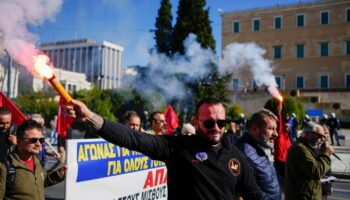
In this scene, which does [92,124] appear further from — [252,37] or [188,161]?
[252,37]

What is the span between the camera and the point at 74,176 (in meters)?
4.27

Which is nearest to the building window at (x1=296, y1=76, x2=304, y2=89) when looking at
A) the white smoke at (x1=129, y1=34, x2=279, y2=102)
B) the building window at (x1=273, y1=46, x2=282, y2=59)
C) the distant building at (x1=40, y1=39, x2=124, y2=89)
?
the building window at (x1=273, y1=46, x2=282, y2=59)

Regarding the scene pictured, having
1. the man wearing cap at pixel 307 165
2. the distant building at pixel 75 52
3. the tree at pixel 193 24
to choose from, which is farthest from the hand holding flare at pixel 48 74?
the tree at pixel 193 24

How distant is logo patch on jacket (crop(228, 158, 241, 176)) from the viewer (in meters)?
3.03

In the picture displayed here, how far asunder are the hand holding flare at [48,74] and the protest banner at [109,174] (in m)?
1.20

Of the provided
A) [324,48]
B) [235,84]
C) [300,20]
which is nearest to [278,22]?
[300,20]

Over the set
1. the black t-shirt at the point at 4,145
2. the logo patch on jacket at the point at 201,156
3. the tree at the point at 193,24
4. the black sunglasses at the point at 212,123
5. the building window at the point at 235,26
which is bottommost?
the black t-shirt at the point at 4,145

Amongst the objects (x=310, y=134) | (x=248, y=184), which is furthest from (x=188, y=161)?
(x=310, y=134)

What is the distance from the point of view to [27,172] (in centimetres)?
387

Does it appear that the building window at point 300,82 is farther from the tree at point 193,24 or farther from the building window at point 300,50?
the tree at point 193,24

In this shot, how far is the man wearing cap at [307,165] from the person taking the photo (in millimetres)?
4684

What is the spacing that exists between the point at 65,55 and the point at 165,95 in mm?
18495

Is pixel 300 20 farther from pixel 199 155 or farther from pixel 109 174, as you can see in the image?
pixel 199 155

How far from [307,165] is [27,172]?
306cm
